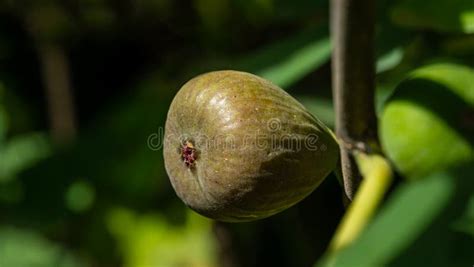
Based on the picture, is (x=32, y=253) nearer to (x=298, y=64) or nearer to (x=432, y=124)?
(x=298, y=64)

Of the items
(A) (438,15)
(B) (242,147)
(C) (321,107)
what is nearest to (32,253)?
(C) (321,107)

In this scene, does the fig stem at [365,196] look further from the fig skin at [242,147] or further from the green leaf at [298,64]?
the green leaf at [298,64]

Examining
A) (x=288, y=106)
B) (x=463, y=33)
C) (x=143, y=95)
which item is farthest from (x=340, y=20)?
(x=143, y=95)

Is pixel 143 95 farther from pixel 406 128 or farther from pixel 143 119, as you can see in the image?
pixel 406 128

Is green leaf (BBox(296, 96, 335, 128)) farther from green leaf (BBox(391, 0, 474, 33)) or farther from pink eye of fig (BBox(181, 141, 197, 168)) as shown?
pink eye of fig (BBox(181, 141, 197, 168))

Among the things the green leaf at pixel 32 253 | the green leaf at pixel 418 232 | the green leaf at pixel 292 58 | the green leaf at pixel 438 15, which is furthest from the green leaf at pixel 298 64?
the green leaf at pixel 32 253
